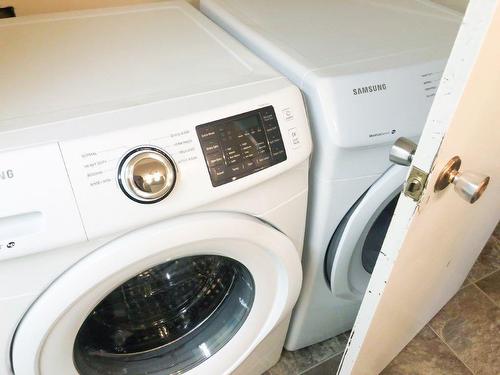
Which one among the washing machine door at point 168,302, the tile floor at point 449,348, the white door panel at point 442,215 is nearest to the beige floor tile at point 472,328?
the tile floor at point 449,348

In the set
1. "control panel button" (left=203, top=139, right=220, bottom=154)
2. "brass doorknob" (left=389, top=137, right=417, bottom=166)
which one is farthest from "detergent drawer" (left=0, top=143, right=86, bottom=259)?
"brass doorknob" (left=389, top=137, right=417, bottom=166)

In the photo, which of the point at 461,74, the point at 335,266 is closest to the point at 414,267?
the point at 335,266

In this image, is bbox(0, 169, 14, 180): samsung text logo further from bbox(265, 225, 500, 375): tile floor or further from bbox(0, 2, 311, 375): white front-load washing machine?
bbox(265, 225, 500, 375): tile floor

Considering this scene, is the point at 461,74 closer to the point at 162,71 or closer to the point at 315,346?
the point at 162,71

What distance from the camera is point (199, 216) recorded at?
0.66 m

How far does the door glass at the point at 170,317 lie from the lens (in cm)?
85

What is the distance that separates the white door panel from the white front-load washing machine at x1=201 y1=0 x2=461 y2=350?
0.43 feet

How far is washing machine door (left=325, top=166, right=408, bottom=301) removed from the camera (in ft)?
2.83

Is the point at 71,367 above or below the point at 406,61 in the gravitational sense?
below

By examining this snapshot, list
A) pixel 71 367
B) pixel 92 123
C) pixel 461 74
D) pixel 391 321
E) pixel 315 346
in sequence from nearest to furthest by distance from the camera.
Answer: pixel 461 74
pixel 92 123
pixel 71 367
pixel 391 321
pixel 315 346

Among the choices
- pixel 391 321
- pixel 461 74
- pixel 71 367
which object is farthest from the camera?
pixel 391 321

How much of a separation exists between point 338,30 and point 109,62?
476 mm

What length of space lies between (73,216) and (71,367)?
301 millimetres

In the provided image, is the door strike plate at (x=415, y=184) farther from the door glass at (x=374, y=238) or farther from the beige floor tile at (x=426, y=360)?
the beige floor tile at (x=426, y=360)
